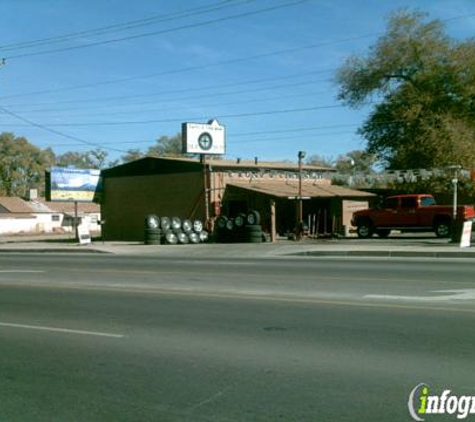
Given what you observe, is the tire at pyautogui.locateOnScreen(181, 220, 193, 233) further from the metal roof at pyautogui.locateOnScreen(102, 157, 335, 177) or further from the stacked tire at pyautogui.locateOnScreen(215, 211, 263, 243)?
the metal roof at pyautogui.locateOnScreen(102, 157, 335, 177)

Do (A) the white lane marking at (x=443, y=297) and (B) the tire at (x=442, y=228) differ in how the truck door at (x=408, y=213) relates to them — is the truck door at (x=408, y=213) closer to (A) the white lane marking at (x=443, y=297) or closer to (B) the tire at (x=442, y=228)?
(B) the tire at (x=442, y=228)

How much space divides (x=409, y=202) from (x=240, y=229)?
815 centimetres

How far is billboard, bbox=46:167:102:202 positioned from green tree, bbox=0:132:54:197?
192 ft

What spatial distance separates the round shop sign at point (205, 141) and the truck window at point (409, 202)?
1447 cm

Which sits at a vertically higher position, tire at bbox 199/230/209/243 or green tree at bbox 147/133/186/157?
green tree at bbox 147/133/186/157

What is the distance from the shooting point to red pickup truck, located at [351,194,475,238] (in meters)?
31.0

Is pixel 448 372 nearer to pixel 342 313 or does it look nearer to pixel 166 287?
pixel 342 313

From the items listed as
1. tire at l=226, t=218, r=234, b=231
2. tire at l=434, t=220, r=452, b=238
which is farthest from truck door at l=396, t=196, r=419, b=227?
tire at l=226, t=218, r=234, b=231

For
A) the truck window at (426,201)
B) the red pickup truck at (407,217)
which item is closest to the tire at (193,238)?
the red pickup truck at (407,217)

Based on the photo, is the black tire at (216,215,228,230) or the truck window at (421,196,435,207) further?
the black tire at (216,215,228,230)

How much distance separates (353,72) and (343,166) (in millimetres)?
48597

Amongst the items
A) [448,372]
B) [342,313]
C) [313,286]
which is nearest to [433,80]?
Result: [313,286]

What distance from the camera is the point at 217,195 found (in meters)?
37.9

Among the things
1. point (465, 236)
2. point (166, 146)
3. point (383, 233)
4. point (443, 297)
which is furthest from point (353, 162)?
point (443, 297)
